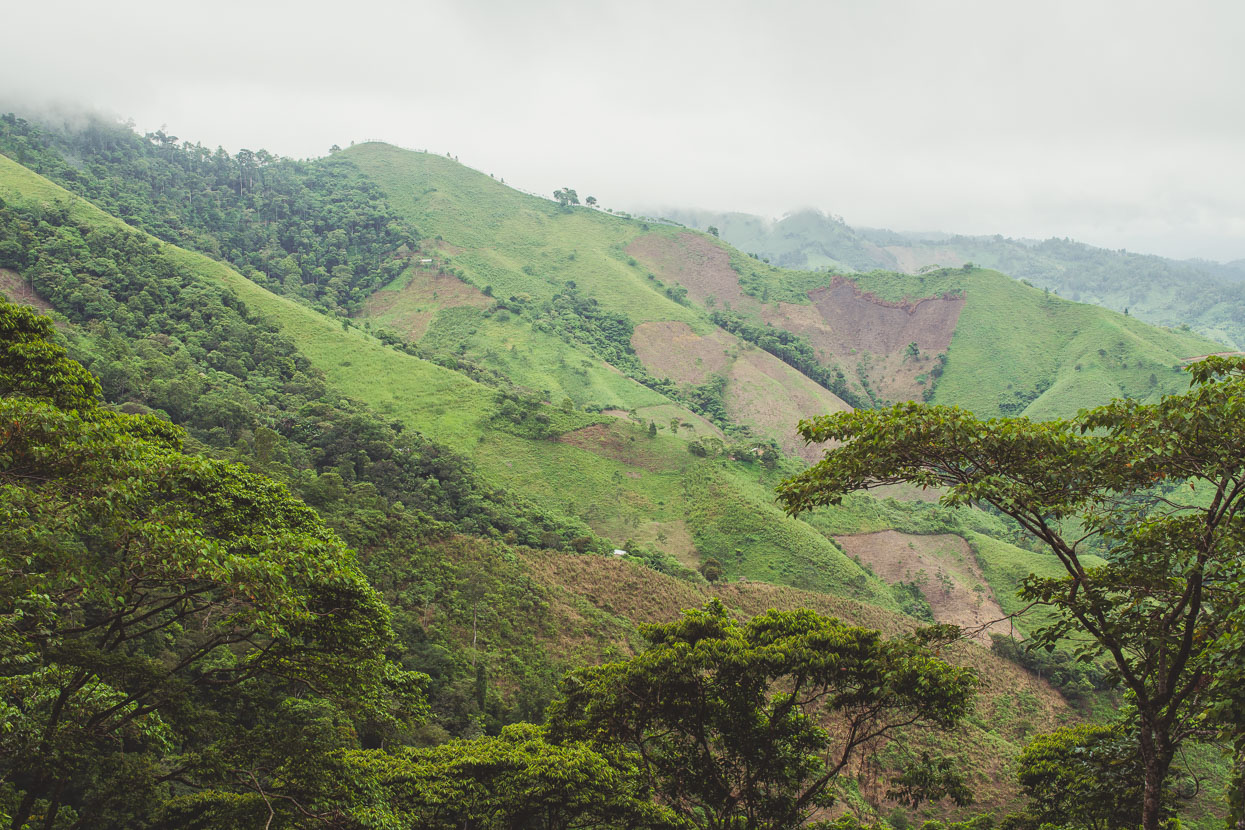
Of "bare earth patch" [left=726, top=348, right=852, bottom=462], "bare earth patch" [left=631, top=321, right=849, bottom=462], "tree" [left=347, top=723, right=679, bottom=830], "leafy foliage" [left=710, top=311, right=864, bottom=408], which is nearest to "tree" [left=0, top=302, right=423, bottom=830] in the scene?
"tree" [left=347, top=723, right=679, bottom=830]

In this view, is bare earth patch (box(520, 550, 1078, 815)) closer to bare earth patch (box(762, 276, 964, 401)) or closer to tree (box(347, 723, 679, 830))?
tree (box(347, 723, 679, 830))

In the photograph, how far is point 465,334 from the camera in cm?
10088

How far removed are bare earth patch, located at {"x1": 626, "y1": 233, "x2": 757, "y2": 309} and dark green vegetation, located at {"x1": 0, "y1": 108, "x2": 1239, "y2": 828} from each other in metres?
0.74

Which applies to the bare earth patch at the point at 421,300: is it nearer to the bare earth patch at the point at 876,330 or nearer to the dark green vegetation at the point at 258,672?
the bare earth patch at the point at 876,330

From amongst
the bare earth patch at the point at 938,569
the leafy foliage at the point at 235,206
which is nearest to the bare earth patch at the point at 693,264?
the leafy foliage at the point at 235,206

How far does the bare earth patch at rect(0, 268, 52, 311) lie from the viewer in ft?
182

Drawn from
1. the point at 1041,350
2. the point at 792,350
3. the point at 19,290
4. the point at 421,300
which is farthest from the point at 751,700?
the point at 1041,350

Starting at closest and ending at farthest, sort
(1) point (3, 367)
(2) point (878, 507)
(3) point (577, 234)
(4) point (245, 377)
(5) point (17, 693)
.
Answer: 1. (5) point (17, 693)
2. (1) point (3, 367)
3. (4) point (245, 377)
4. (2) point (878, 507)
5. (3) point (577, 234)

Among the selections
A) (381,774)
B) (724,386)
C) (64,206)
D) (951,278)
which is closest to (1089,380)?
(951,278)

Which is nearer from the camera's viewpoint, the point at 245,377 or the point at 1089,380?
the point at 245,377


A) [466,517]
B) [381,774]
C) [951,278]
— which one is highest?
[951,278]

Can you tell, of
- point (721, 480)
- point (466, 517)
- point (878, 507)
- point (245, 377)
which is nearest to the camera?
point (466, 517)

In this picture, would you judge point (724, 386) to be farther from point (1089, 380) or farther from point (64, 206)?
point (64, 206)

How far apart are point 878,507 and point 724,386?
1409 inches
